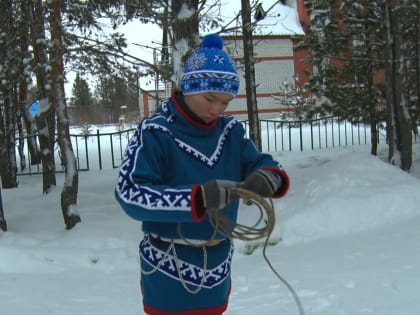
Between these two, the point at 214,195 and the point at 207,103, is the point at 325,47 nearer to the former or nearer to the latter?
the point at 207,103

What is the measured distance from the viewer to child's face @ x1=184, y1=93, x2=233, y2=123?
1.76 metres

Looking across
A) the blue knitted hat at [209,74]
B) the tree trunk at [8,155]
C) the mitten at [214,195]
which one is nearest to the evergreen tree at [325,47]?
the tree trunk at [8,155]

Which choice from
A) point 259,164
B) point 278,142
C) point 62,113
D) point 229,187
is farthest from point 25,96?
point 229,187

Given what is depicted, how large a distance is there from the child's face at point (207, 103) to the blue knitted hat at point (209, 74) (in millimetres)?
18

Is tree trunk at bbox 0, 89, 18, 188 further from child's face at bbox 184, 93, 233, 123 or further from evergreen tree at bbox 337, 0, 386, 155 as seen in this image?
child's face at bbox 184, 93, 233, 123

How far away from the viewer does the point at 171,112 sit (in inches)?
72.0

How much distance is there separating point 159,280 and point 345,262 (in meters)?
3.40

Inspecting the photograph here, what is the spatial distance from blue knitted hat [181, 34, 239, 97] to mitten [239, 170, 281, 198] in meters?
0.35

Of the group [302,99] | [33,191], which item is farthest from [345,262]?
[302,99]

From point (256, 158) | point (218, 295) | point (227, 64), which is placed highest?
point (227, 64)

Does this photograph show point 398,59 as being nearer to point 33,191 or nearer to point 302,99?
point 33,191

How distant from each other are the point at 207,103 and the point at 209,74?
0.11 meters

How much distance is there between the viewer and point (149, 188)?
1578 millimetres

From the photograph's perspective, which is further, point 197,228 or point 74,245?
point 74,245
